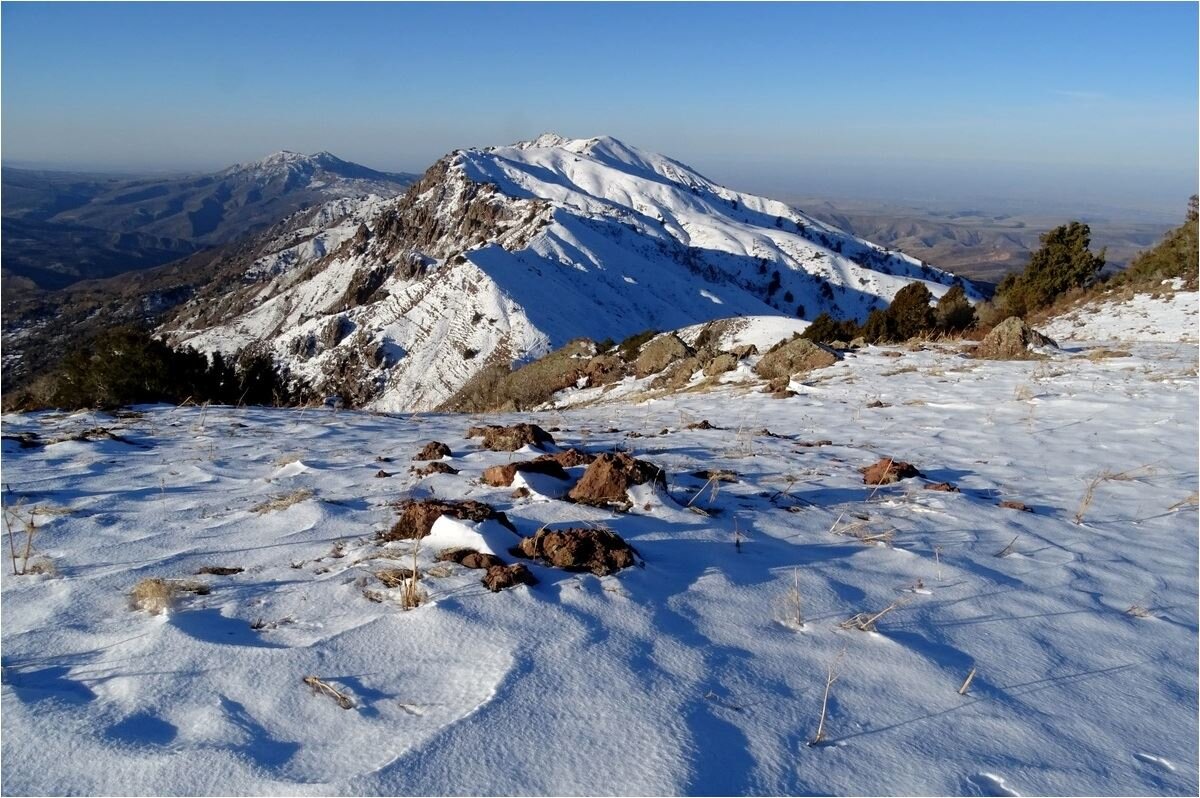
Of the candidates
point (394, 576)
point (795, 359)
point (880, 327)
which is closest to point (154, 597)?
point (394, 576)

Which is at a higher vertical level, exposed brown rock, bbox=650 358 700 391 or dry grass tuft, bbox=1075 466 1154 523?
dry grass tuft, bbox=1075 466 1154 523

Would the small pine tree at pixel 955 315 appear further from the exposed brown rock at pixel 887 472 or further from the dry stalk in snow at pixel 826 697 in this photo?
the dry stalk in snow at pixel 826 697

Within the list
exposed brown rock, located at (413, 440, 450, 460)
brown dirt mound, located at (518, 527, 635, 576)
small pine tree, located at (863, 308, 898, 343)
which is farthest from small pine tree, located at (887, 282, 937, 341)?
brown dirt mound, located at (518, 527, 635, 576)

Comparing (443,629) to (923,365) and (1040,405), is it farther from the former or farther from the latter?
(923,365)

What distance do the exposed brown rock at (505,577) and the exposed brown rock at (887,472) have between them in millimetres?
2689

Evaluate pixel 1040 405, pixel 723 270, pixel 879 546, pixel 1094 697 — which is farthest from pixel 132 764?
pixel 723 270

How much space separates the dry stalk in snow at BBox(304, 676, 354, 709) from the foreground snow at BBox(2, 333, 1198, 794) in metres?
0.03

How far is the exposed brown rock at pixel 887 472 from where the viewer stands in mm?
4172

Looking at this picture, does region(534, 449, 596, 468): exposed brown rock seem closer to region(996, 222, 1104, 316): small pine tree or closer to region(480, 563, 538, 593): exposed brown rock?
region(480, 563, 538, 593): exposed brown rock

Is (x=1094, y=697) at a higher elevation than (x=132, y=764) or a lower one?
lower

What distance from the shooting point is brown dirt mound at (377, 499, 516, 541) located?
9.35 ft

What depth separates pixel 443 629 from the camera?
2070mm

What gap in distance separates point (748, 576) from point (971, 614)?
86 cm

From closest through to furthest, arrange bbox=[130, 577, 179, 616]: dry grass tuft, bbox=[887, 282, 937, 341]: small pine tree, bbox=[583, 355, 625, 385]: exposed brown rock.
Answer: bbox=[130, 577, 179, 616]: dry grass tuft
bbox=[583, 355, 625, 385]: exposed brown rock
bbox=[887, 282, 937, 341]: small pine tree
